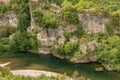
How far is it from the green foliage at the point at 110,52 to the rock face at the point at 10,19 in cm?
1983

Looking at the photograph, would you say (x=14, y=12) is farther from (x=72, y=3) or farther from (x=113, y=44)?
(x=113, y=44)

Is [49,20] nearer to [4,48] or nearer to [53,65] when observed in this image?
[4,48]

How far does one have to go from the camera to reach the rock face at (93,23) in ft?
218

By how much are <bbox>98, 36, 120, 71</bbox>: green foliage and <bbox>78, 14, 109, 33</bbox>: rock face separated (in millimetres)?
2882

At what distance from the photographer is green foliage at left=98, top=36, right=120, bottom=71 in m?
60.4

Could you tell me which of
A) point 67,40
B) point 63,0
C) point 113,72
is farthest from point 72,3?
point 113,72

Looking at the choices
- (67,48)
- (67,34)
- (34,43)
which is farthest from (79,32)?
(34,43)

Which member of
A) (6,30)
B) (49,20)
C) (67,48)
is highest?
(49,20)

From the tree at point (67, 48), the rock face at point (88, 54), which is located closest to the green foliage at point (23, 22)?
the tree at point (67, 48)

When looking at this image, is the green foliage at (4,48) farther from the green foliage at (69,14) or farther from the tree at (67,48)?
the green foliage at (69,14)

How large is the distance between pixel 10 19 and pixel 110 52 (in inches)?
909

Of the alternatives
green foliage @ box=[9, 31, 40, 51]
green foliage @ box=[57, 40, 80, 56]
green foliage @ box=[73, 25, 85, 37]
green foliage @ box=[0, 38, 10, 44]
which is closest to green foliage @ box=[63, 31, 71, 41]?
green foliage @ box=[73, 25, 85, 37]

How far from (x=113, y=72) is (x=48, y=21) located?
17551 mm

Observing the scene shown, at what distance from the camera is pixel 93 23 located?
219ft
